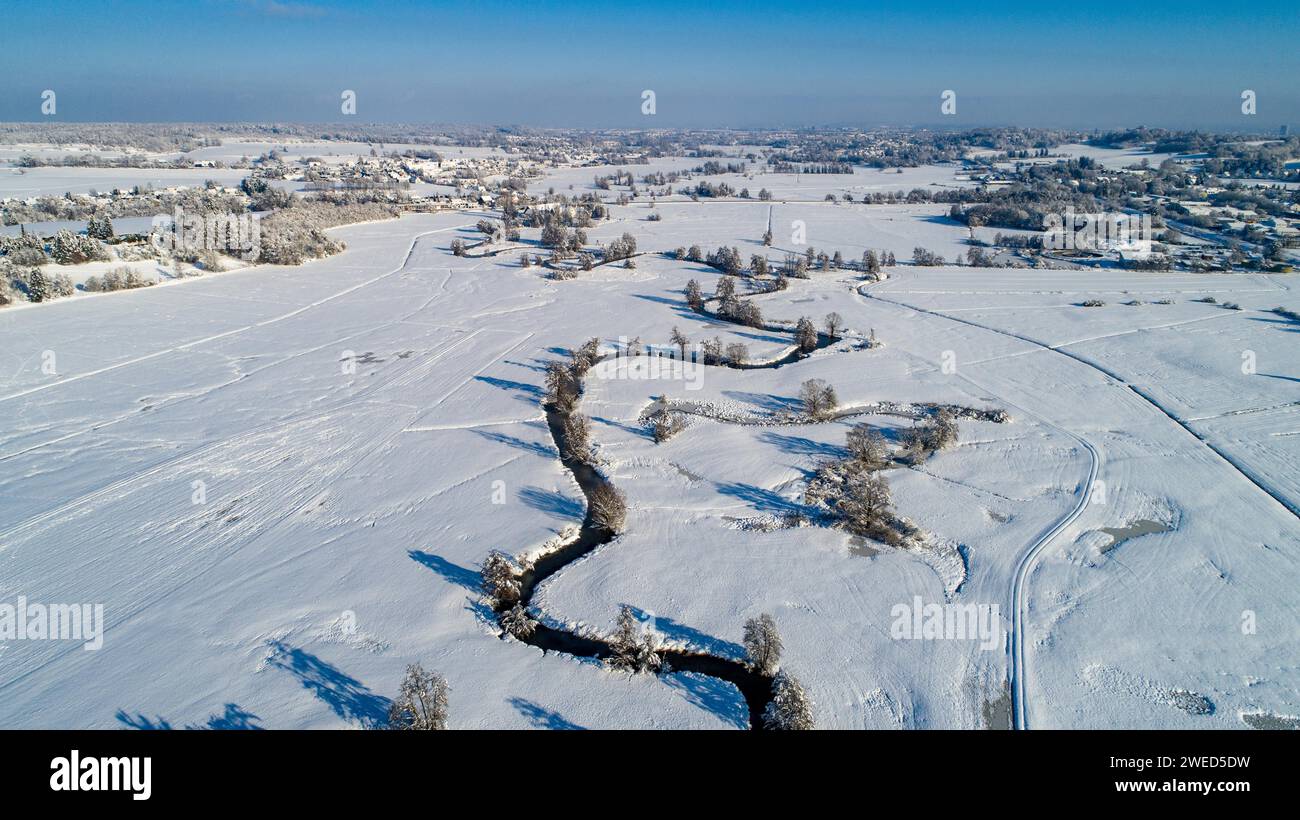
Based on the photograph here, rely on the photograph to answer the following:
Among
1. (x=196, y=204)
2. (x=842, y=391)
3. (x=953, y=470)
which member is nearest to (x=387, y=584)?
(x=953, y=470)

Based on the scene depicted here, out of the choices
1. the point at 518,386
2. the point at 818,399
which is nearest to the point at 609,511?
the point at 818,399

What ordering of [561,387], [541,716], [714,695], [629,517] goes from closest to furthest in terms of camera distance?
[541,716], [714,695], [629,517], [561,387]

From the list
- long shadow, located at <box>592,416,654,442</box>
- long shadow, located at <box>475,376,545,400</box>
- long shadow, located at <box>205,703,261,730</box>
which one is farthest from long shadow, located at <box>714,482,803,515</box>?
long shadow, located at <box>205,703,261,730</box>

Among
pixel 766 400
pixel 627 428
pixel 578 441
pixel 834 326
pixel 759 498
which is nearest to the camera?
pixel 759 498

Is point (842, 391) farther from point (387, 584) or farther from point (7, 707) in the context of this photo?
point (7, 707)

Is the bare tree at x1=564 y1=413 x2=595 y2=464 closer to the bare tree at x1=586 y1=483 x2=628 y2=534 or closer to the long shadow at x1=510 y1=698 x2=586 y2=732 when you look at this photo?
the bare tree at x1=586 y1=483 x2=628 y2=534

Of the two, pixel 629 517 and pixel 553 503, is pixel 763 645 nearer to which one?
pixel 629 517

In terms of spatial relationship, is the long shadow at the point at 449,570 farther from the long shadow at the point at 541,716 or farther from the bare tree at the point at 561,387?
the bare tree at the point at 561,387
